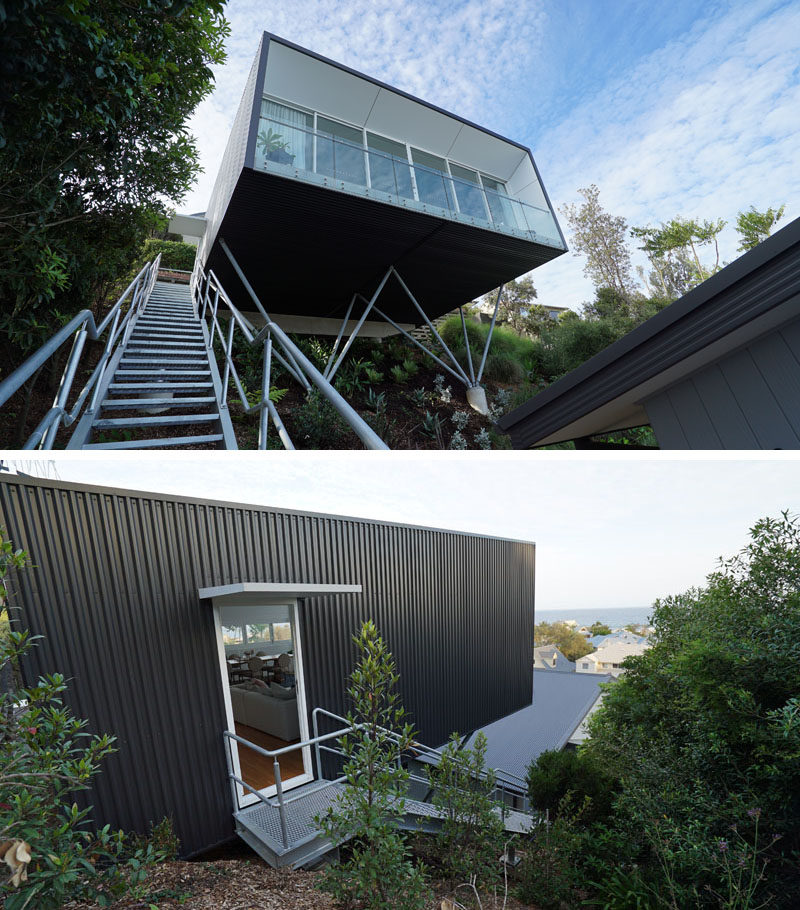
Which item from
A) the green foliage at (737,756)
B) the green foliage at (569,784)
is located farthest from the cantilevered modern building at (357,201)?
the green foliage at (569,784)

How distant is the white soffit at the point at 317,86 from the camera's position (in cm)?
722

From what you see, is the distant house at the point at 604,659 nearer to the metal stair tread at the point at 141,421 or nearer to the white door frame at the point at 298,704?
the white door frame at the point at 298,704

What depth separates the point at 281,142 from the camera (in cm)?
611

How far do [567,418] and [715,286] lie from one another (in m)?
1.33

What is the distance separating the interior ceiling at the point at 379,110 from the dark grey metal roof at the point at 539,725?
10193 millimetres

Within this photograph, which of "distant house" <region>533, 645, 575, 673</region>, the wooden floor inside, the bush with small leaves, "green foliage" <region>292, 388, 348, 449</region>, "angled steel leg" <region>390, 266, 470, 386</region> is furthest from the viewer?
"distant house" <region>533, 645, 575, 673</region>

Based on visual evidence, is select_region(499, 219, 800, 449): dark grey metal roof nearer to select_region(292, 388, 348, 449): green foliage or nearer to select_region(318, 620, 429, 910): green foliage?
select_region(318, 620, 429, 910): green foliage

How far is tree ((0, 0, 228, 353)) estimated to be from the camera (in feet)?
9.80

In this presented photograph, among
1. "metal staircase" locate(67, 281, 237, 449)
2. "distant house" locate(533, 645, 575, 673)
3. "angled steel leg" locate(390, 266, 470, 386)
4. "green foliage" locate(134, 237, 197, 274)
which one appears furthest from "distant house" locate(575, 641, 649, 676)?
"green foliage" locate(134, 237, 197, 274)

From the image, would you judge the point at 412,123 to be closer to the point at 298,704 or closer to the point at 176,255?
the point at 298,704

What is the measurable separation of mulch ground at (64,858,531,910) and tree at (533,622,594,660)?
102 feet

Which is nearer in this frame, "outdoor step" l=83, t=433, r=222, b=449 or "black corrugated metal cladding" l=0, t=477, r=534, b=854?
"outdoor step" l=83, t=433, r=222, b=449

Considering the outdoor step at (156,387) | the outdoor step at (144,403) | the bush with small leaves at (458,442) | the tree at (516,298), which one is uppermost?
the tree at (516,298)

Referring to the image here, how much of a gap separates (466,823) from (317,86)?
965 centimetres
